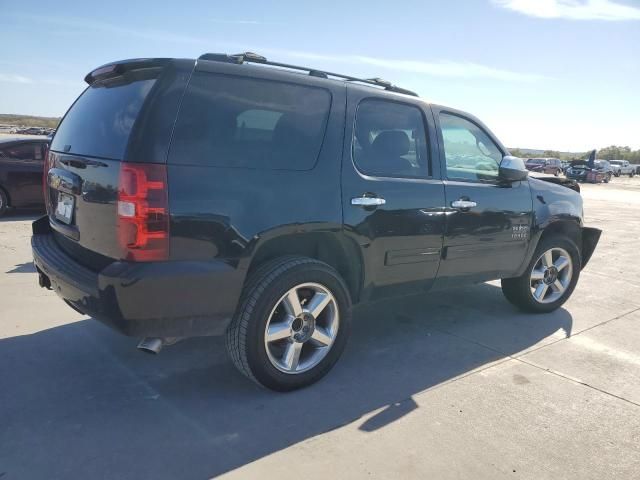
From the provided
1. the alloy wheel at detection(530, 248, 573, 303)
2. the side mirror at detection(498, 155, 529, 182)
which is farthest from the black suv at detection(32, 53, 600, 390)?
the alloy wheel at detection(530, 248, 573, 303)

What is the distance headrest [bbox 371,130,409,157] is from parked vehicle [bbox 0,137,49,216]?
7642mm

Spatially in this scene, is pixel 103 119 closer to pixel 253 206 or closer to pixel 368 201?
pixel 253 206

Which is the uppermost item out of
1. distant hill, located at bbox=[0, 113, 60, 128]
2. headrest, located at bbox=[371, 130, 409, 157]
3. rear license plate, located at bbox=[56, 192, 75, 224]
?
A: distant hill, located at bbox=[0, 113, 60, 128]

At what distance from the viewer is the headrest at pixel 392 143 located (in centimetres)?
363

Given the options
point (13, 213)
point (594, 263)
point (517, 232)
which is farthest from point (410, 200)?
point (13, 213)

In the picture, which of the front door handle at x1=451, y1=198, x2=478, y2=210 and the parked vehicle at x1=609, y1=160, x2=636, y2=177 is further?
the parked vehicle at x1=609, y1=160, x2=636, y2=177

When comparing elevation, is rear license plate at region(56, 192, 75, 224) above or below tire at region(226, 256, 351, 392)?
above

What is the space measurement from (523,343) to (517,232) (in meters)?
0.95

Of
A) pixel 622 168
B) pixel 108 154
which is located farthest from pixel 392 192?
pixel 622 168

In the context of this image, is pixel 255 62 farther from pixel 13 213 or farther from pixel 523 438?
pixel 13 213

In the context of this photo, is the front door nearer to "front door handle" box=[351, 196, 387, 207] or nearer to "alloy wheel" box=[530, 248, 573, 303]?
"alloy wheel" box=[530, 248, 573, 303]

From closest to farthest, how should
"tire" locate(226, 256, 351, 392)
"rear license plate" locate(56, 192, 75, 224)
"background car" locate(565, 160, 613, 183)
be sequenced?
"tire" locate(226, 256, 351, 392) < "rear license plate" locate(56, 192, 75, 224) < "background car" locate(565, 160, 613, 183)

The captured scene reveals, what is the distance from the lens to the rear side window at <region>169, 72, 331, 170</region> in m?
2.74

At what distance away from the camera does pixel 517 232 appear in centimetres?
449
